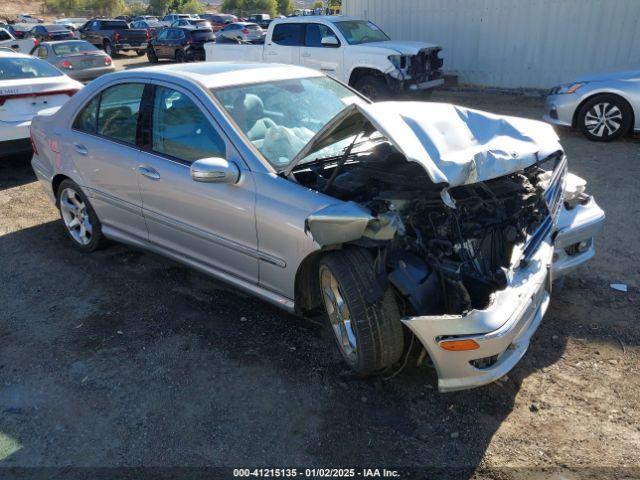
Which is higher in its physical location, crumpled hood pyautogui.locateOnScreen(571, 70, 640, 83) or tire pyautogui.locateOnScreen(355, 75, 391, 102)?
crumpled hood pyautogui.locateOnScreen(571, 70, 640, 83)

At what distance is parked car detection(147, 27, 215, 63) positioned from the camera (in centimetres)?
2077

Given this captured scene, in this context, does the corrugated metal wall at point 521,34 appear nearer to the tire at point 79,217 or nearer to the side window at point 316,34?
the side window at point 316,34

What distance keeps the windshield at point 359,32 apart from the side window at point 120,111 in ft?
23.3

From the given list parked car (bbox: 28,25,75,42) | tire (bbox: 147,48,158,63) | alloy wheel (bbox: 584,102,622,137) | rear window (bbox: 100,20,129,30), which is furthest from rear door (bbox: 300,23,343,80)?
parked car (bbox: 28,25,75,42)

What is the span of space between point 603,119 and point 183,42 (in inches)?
668

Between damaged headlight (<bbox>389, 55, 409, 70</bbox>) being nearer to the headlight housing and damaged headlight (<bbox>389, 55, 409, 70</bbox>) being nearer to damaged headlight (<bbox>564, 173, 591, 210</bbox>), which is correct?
the headlight housing

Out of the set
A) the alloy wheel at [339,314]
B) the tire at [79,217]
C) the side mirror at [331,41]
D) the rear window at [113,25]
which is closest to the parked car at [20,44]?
the rear window at [113,25]

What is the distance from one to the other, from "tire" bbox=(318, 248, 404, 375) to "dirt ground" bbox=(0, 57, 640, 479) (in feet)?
0.93

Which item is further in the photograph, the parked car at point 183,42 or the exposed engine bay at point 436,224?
the parked car at point 183,42

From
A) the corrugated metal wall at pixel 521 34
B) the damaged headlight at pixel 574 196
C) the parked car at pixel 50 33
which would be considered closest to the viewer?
the damaged headlight at pixel 574 196

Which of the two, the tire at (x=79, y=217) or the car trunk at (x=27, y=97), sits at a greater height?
the car trunk at (x=27, y=97)

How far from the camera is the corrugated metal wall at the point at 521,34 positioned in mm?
11531

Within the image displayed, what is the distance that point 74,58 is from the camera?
15016mm

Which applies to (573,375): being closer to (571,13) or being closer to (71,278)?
(71,278)
